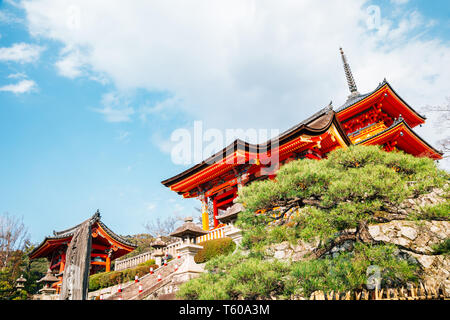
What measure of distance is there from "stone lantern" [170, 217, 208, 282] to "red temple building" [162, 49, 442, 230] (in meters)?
4.10

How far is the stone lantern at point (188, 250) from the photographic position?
7.52 meters

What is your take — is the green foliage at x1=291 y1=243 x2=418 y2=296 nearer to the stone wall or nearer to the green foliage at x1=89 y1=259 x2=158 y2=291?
the stone wall

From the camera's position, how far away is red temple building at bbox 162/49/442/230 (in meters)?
11.0

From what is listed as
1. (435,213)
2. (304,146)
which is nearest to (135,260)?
(304,146)

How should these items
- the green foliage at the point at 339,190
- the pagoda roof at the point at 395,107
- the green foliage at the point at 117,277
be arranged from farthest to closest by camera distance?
1. the pagoda roof at the point at 395,107
2. the green foliage at the point at 117,277
3. the green foliage at the point at 339,190

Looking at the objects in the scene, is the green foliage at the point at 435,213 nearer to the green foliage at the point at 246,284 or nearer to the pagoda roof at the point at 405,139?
the green foliage at the point at 246,284

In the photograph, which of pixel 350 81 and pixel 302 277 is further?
pixel 350 81

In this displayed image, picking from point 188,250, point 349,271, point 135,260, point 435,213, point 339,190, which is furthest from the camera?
point 135,260

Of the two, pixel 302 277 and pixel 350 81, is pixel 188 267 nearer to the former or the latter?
pixel 302 277

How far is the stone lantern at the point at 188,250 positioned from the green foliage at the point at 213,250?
0.18 metres

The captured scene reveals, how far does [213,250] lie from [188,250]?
79 cm

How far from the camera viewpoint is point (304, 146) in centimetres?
1102

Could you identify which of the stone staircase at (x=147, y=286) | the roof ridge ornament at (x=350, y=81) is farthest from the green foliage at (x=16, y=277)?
the roof ridge ornament at (x=350, y=81)

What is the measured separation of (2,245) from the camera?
26188mm
